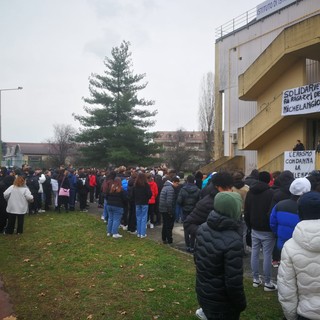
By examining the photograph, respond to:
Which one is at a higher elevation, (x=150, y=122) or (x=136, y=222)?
(x=150, y=122)

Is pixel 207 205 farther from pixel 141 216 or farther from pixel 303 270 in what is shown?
pixel 141 216

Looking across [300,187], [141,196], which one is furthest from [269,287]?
[141,196]

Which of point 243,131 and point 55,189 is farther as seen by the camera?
point 243,131

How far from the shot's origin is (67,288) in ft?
20.7

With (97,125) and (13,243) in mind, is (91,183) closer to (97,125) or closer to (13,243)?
(13,243)

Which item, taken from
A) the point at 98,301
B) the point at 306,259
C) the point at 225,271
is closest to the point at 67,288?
the point at 98,301

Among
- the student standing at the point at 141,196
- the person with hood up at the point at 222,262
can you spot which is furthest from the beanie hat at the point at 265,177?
the student standing at the point at 141,196

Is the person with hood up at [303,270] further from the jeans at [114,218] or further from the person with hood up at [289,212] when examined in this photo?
the jeans at [114,218]

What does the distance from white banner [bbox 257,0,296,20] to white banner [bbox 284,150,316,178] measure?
1323 centimetres

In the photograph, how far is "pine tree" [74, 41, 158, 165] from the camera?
110ft

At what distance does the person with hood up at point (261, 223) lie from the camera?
6.15 metres

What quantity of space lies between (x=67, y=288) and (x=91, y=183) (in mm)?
11454

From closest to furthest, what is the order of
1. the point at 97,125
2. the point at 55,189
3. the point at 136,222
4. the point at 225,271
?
the point at 225,271 → the point at 136,222 → the point at 55,189 → the point at 97,125

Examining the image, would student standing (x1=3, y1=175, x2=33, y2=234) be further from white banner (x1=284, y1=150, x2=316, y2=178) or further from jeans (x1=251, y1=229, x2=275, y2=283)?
white banner (x1=284, y1=150, x2=316, y2=178)
